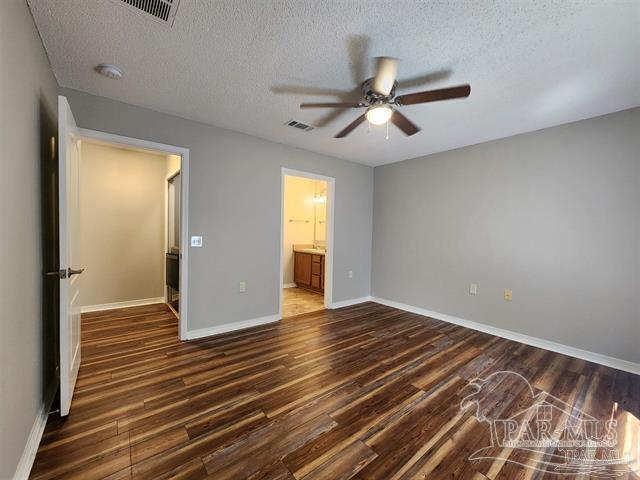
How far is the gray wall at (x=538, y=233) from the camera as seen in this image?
2.56 m

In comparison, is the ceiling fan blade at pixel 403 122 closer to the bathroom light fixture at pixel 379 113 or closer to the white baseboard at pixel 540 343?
the bathroom light fixture at pixel 379 113

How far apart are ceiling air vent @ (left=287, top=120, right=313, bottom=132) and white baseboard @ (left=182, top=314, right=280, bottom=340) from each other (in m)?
2.46

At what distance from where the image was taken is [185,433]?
1.64 m

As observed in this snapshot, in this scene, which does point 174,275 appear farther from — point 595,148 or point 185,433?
point 595,148

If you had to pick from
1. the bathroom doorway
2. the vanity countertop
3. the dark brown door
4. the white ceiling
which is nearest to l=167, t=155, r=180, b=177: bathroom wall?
the white ceiling

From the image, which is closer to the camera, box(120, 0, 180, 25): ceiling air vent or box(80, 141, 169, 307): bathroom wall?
box(120, 0, 180, 25): ceiling air vent

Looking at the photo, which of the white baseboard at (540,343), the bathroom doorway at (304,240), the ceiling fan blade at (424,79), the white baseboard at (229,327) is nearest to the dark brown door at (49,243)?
the white baseboard at (229,327)

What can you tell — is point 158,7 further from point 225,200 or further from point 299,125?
point 225,200

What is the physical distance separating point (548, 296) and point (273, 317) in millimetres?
3312

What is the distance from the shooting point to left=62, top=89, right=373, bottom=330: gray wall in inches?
105

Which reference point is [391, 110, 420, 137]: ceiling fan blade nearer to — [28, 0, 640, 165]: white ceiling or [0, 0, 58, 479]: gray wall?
[28, 0, 640, 165]: white ceiling

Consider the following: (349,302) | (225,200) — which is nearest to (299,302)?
(349,302)

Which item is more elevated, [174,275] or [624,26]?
[624,26]

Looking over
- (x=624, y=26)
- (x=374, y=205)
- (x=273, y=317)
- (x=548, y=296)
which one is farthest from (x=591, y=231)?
(x=273, y=317)
